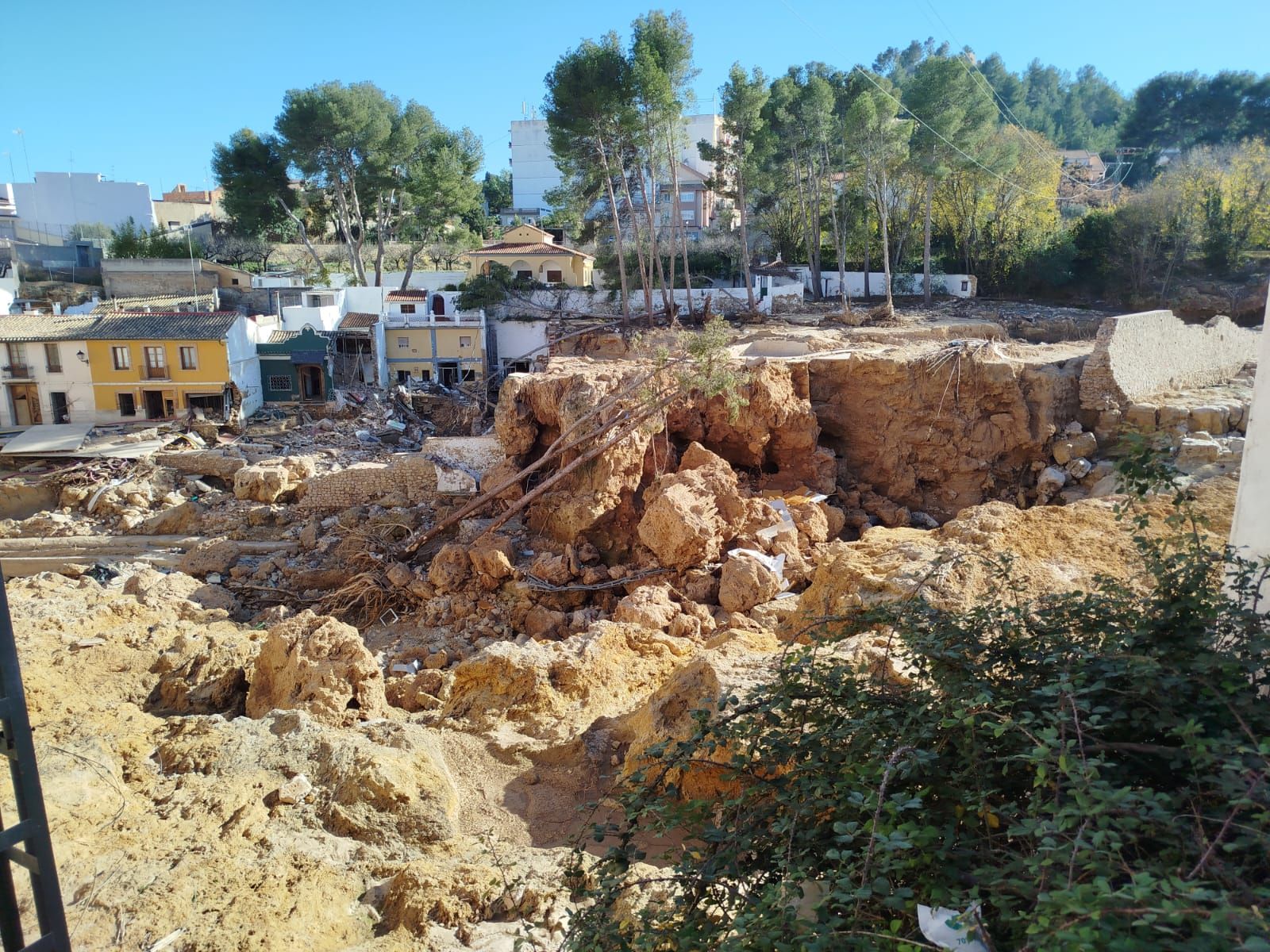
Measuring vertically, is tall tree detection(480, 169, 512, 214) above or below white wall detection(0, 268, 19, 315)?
above

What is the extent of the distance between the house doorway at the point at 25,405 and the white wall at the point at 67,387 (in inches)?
5.4

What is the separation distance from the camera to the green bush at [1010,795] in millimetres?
2574

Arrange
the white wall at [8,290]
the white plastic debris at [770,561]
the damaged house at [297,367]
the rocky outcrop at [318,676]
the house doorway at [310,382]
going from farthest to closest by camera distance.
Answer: the white wall at [8,290], the house doorway at [310,382], the damaged house at [297,367], the white plastic debris at [770,561], the rocky outcrop at [318,676]

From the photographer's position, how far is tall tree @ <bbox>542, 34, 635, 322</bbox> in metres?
24.4

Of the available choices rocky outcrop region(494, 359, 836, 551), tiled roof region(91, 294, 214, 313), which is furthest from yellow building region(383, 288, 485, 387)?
rocky outcrop region(494, 359, 836, 551)

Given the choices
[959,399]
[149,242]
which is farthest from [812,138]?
[149,242]

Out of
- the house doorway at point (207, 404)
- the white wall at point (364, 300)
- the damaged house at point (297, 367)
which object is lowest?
the house doorway at point (207, 404)

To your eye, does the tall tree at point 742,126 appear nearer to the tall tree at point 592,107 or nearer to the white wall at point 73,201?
the tall tree at point 592,107

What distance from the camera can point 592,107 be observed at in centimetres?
2470

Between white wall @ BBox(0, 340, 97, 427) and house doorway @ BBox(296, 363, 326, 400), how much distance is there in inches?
241

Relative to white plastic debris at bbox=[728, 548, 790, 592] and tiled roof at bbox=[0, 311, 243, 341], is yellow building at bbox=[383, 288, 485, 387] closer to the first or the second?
tiled roof at bbox=[0, 311, 243, 341]

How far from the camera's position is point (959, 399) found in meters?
15.8

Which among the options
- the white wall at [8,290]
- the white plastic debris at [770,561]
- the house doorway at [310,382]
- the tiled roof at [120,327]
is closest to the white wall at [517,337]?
the house doorway at [310,382]

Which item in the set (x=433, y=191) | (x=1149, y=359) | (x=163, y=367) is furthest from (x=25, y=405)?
(x=1149, y=359)
